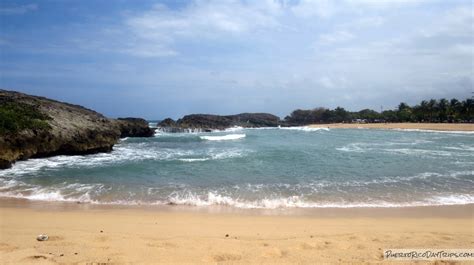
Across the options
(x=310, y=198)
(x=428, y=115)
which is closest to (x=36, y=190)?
(x=310, y=198)

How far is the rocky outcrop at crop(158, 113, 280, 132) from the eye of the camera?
230 feet

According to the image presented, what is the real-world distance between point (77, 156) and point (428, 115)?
9330cm

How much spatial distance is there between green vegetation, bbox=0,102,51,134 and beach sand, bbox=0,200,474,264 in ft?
34.0

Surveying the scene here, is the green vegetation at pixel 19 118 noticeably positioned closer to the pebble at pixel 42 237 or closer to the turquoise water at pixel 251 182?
the turquoise water at pixel 251 182

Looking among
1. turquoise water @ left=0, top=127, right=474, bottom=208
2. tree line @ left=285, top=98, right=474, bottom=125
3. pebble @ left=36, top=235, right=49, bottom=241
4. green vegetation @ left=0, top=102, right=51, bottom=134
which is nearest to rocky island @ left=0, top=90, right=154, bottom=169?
green vegetation @ left=0, top=102, right=51, bottom=134

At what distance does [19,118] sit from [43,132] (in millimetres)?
1425

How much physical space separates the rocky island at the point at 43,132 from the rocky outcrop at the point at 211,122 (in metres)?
39.7

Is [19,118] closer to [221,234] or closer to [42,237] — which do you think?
[42,237]

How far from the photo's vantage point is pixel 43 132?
21.0 m

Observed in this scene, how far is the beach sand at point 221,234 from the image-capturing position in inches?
224

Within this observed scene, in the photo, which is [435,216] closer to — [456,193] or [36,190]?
[456,193]

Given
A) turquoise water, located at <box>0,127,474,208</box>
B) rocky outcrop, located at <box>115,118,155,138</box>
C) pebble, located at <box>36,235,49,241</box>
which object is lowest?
turquoise water, located at <box>0,127,474,208</box>

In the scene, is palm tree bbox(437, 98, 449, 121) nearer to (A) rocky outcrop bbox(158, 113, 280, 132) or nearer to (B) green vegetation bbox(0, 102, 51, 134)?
(A) rocky outcrop bbox(158, 113, 280, 132)

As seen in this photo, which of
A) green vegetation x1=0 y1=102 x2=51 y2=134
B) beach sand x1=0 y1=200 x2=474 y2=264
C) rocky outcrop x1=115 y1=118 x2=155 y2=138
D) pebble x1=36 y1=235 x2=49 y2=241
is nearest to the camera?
beach sand x1=0 y1=200 x2=474 y2=264
